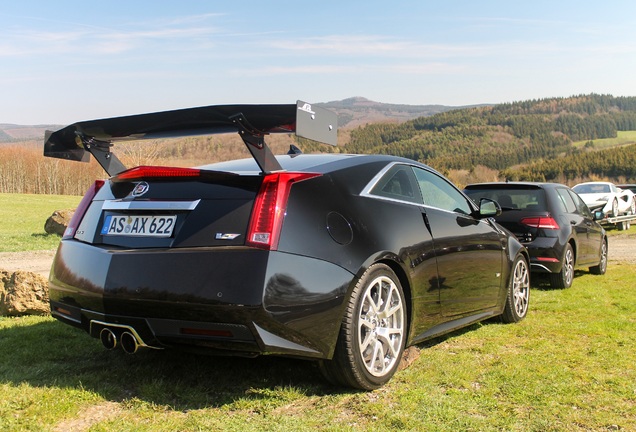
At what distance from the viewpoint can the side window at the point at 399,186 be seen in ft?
14.2

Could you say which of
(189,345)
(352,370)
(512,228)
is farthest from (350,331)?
(512,228)

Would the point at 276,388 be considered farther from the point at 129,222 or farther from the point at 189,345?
the point at 129,222

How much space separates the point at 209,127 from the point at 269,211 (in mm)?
717

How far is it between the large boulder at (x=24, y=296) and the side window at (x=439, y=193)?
12.5 ft

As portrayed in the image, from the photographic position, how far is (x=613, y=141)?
530 ft

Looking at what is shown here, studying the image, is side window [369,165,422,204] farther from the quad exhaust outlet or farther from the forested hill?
the forested hill

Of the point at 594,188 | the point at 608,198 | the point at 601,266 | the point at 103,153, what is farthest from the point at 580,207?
the point at 594,188

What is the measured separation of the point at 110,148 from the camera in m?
4.51

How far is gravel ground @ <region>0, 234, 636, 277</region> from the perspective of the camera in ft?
40.3

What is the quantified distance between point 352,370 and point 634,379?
6.42 ft

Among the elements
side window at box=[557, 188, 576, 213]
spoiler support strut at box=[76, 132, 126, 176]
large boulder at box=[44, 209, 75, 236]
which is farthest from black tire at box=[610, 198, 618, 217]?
spoiler support strut at box=[76, 132, 126, 176]

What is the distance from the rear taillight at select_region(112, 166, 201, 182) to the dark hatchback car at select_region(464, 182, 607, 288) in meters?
6.01

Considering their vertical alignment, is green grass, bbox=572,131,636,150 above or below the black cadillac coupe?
above

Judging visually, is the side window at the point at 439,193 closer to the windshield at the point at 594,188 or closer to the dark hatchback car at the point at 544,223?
the dark hatchback car at the point at 544,223
